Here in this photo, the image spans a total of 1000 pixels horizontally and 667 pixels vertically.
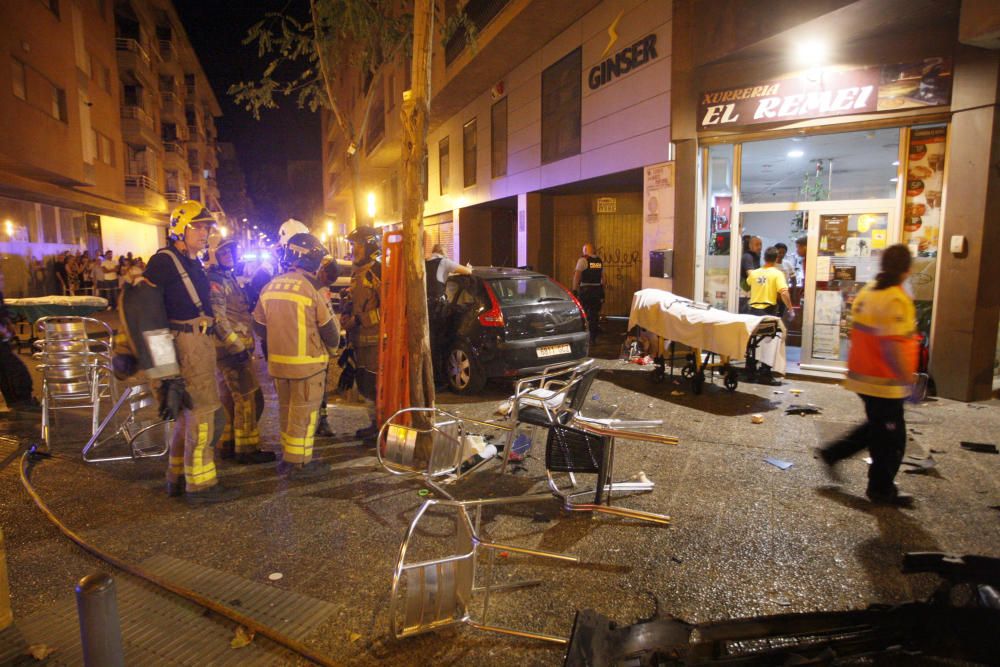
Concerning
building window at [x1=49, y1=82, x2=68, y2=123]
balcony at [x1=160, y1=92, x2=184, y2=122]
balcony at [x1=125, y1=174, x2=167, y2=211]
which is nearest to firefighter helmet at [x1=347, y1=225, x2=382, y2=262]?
building window at [x1=49, y1=82, x2=68, y2=123]

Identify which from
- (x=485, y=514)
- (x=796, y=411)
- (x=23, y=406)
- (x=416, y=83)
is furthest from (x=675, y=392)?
(x=23, y=406)

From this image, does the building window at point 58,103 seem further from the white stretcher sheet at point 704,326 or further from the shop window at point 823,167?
the shop window at point 823,167

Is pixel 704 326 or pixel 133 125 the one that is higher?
pixel 133 125

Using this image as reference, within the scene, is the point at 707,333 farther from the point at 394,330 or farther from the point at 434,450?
the point at 434,450

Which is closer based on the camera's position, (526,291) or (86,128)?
(526,291)

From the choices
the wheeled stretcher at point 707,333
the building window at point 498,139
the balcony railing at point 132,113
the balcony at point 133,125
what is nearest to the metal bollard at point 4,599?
the wheeled stretcher at point 707,333

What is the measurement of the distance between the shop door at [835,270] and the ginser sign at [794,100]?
1.36 m

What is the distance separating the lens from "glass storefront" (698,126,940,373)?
7945mm

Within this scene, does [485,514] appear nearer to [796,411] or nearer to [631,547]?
[631,547]

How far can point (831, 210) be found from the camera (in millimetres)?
8688

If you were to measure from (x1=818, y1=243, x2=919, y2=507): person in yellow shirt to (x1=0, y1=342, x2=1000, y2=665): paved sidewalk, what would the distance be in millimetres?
293

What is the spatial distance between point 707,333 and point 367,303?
164 inches

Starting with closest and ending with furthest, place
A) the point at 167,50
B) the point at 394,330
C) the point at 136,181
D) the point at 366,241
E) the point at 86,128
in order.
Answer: the point at 394,330
the point at 366,241
the point at 86,128
the point at 136,181
the point at 167,50

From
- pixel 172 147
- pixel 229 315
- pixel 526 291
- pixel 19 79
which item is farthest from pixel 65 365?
pixel 172 147
